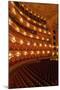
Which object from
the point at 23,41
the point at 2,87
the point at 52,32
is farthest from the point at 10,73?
the point at 52,32

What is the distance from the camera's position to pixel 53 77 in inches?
82.4

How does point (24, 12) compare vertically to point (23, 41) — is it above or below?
above

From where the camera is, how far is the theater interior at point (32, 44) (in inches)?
77.9

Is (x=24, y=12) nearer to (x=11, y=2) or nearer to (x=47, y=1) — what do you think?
(x=11, y=2)

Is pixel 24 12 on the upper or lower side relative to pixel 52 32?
upper

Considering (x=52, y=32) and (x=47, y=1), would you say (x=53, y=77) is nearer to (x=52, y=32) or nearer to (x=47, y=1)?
(x=52, y=32)

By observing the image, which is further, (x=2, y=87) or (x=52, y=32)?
(x=52, y=32)

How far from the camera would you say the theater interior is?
6.49 feet

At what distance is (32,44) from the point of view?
80.2 inches

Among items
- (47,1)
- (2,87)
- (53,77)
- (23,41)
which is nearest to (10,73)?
(2,87)

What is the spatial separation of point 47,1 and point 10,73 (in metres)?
0.93

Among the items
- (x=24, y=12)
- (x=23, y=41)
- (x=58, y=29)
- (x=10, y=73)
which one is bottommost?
(x=10, y=73)

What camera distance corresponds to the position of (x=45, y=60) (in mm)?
2072

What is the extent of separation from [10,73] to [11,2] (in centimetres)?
Result: 78
